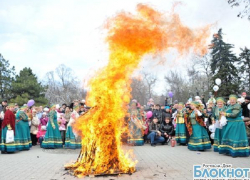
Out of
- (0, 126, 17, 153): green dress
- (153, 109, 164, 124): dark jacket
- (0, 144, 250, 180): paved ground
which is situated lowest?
(0, 144, 250, 180): paved ground

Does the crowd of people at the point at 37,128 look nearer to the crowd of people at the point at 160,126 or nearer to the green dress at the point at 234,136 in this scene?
the crowd of people at the point at 160,126

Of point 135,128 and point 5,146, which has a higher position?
point 135,128

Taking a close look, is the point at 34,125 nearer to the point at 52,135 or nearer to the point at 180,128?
the point at 52,135

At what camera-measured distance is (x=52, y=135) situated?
12062mm

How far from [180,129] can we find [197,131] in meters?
1.95

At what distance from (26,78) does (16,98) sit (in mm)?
4671

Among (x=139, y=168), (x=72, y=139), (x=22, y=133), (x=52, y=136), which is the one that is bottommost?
(x=139, y=168)

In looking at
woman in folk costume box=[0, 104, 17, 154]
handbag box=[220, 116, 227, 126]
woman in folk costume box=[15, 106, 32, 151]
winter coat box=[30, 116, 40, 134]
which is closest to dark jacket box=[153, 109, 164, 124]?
handbag box=[220, 116, 227, 126]

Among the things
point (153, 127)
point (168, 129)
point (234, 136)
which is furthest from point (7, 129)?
point (234, 136)

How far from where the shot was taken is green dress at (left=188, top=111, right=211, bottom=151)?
10.1m

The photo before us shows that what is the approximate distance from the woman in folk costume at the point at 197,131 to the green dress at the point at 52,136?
6.54 m

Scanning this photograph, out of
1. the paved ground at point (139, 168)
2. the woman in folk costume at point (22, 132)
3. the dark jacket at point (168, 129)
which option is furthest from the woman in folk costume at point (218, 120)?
the woman in folk costume at point (22, 132)

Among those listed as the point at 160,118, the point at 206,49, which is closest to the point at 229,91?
the point at 160,118

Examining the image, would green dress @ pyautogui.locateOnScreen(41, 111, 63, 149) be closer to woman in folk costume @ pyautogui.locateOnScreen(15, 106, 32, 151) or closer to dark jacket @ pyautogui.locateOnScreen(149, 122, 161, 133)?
woman in folk costume @ pyautogui.locateOnScreen(15, 106, 32, 151)
